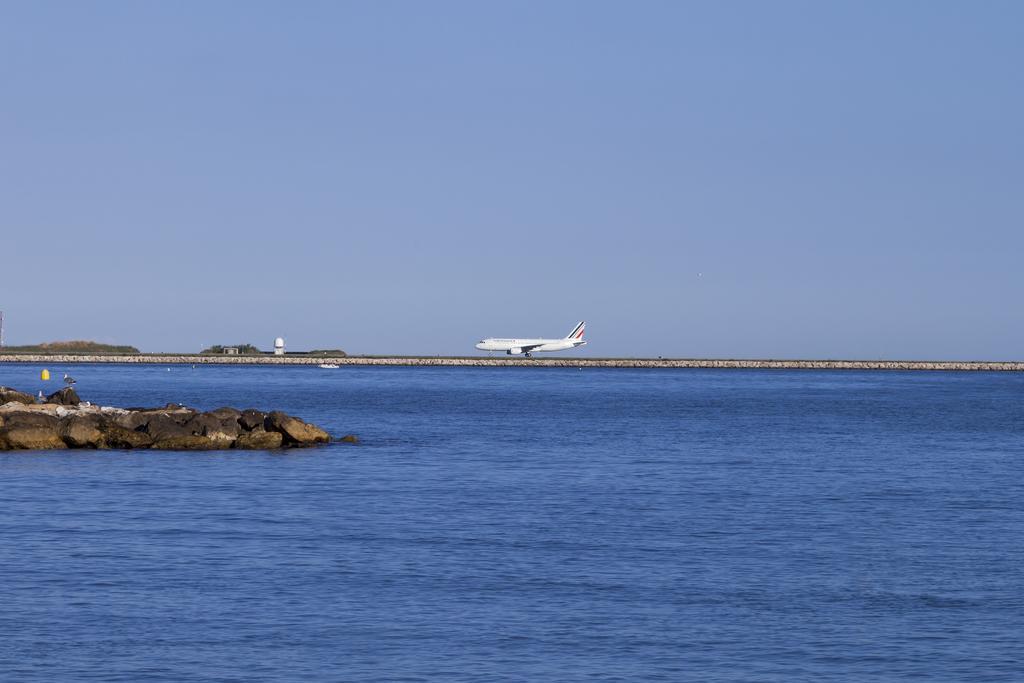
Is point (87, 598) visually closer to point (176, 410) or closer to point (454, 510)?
point (454, 510)

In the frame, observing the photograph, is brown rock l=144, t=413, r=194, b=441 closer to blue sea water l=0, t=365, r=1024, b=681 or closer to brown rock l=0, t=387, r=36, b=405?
blue sea water l=0, t=365, r=1024, b=681

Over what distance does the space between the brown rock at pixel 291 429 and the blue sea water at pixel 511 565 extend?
1.92m

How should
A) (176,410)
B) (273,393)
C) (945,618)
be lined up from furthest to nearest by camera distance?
(273,393)
(176,410)
(945,618)

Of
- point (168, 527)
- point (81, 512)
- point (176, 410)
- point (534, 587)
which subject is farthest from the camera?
point (176, 410)

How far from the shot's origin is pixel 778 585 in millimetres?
21500

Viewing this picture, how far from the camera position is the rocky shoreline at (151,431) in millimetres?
48719

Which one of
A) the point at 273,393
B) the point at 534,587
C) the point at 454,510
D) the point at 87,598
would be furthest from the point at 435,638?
the point at 273,393

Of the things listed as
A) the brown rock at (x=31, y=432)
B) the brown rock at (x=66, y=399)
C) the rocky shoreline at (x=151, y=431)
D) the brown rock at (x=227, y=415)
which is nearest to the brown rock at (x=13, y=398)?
the brown rock at (x=66, y=399)

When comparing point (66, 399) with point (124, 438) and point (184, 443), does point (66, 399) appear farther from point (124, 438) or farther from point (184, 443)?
point (184, 443)

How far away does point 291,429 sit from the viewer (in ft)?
166

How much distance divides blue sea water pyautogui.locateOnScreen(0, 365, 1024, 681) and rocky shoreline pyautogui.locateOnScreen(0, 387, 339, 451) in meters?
2.17

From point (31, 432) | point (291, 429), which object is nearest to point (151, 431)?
point (31, 432)

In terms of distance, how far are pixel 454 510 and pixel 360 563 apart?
8.15 m

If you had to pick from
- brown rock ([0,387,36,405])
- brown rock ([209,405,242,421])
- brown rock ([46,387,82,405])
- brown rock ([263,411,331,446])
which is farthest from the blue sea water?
brown rock ([0,387,36,405])
